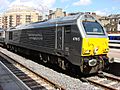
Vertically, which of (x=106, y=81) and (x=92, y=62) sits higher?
(x=92, y=62)

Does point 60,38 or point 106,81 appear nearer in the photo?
point 106,81

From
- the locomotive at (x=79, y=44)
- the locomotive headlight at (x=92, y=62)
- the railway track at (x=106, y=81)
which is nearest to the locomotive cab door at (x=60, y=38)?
the locomotive at (x=79, y=44)

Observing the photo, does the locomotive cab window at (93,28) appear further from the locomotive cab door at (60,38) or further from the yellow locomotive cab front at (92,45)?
the locomotive cab door at (60,38)

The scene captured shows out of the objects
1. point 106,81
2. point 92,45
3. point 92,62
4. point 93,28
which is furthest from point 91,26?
point 106,81

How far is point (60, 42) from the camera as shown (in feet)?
41.2

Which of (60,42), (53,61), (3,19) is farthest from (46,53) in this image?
(3,19)

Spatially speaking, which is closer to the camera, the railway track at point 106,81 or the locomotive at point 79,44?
the railway track at point 106,81

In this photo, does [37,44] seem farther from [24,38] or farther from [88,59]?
[88,59]

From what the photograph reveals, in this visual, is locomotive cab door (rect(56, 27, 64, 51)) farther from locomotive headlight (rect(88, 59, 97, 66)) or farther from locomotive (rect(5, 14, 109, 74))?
locomotive headlight (rect(88, 59, 97, 66))

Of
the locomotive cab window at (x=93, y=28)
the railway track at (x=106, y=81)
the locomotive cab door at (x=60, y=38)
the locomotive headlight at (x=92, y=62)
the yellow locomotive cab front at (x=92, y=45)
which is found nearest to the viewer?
the railway track at (x=106, y=81)

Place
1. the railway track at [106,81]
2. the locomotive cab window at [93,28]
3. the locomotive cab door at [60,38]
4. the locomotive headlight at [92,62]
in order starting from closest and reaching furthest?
the railway track at [106,81] < the locomotive headlight at [92,62] < the locomotive cab window at [93,28] < the locomotive cab door at [60,38]

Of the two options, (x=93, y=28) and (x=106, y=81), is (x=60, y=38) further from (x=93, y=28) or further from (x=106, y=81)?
(x=106, y=81)

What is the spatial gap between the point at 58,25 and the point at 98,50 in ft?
9.51

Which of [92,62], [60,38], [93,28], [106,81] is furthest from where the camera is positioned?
[60,38]
